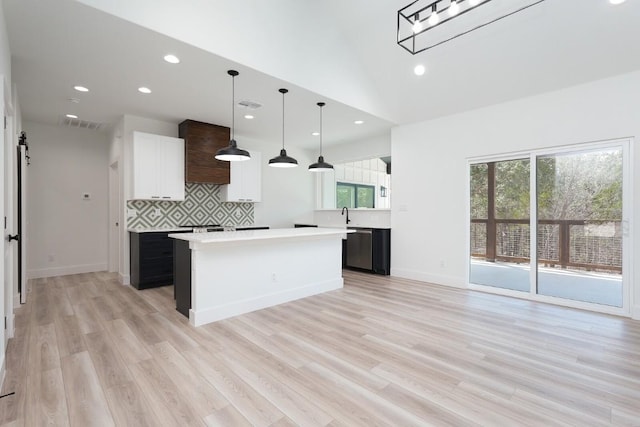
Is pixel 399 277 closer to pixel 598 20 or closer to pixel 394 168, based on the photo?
pixel 394 168

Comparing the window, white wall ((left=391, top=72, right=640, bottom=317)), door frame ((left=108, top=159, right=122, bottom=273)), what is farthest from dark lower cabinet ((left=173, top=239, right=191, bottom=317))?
the window

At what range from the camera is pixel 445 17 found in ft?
11.0

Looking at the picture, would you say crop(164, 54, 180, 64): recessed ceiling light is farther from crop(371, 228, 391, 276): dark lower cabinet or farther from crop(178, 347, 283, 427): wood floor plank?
crop(371, 228, 391, 276): dark lower cabinet

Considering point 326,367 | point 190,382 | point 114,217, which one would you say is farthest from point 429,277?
→ point 114,217

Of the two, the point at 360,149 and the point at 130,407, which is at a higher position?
the point at 360,149

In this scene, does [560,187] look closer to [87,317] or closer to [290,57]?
[290,57]

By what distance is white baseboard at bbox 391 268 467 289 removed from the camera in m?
4.75

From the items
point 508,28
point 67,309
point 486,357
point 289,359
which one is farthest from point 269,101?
point 486,357

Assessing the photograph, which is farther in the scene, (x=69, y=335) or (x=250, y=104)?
(x=250, y=104)

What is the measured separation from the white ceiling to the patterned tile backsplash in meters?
1.40

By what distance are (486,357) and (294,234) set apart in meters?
2.32

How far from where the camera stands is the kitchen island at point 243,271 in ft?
10.6

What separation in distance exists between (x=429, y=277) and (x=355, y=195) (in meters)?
2.67

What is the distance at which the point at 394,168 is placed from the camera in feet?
18.2
